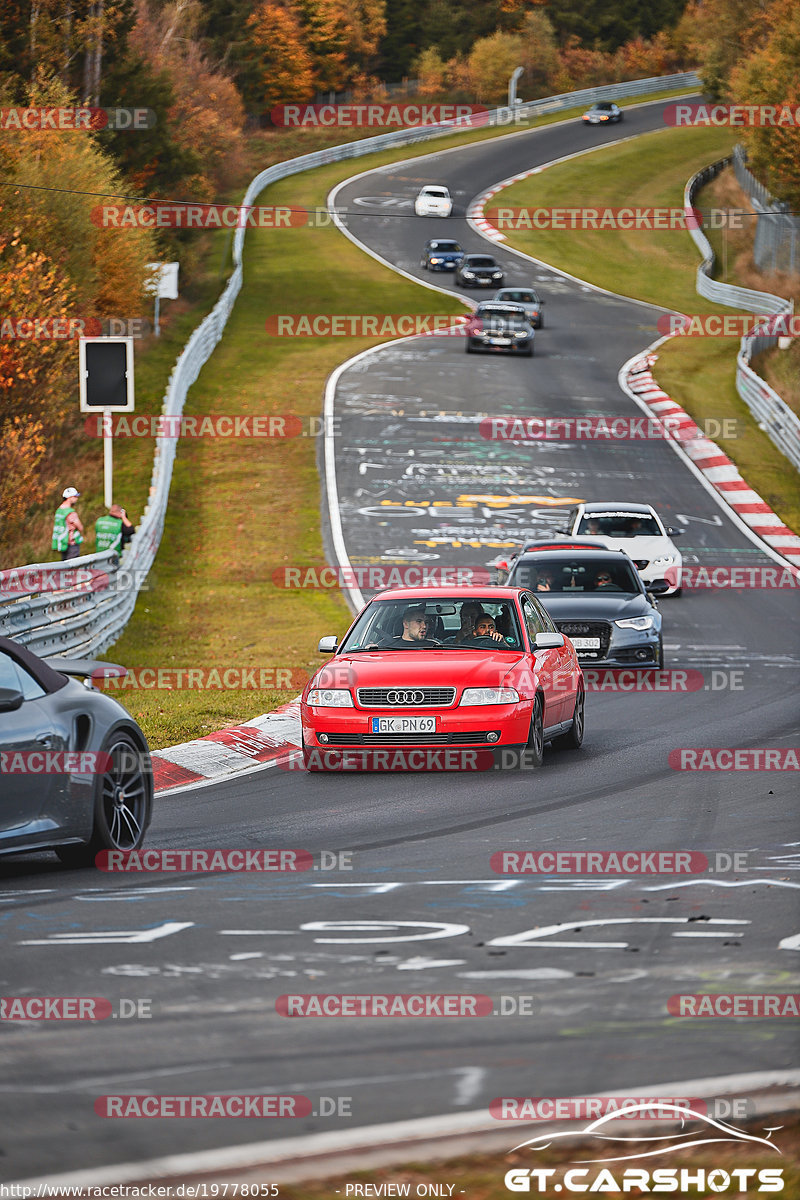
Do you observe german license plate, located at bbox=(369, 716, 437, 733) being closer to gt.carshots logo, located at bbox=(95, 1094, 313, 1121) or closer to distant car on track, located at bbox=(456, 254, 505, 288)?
gt.carshots logo, located at bbox=(95, 1094, 313, 1121)

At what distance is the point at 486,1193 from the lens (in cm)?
427

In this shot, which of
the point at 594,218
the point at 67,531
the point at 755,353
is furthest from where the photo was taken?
the point at 594,218

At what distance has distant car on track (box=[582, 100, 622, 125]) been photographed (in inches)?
3856

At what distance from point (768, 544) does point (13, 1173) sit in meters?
28.4

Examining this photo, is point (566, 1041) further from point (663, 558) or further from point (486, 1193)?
point (663, 558)

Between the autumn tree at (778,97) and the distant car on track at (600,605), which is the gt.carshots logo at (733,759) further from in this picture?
the autumn tree at (778,97)

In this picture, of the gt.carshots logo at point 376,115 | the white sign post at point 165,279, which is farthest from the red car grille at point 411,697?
the gt.carshots logo at point 376,115

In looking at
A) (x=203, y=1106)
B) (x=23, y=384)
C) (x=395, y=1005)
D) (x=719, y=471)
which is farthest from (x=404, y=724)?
(x=719, y=471)

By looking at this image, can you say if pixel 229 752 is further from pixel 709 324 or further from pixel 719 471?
pixel 709 324

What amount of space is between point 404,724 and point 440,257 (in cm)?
5293

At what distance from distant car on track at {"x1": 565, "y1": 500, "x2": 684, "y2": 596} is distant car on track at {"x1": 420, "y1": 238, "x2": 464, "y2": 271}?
37.9 m

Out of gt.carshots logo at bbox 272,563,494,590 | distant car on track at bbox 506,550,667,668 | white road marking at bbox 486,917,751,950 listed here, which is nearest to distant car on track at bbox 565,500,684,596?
gt.carshots logo at bbox 272,563,494,590

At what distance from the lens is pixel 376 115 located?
104m

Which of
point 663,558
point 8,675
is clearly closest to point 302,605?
point 663,558
